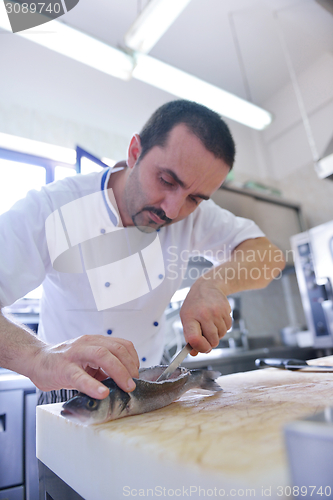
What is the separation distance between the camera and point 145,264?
129 cm

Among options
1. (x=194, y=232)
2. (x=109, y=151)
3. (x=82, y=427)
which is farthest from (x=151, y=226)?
(x=109, y=151)

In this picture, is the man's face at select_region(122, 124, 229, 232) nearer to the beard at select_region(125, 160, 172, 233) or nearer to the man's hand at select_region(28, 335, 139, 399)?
the beard at select_region(125, 160, 172, 233)

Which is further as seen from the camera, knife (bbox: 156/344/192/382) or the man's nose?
the man's nose

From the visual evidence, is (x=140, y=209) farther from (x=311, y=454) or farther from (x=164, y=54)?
(x=164, y=54)

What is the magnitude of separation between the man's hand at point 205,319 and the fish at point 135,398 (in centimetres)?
9

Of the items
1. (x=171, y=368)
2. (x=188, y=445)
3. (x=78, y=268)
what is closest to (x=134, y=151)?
(x=78, y=268)

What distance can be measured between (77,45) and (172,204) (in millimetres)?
1336

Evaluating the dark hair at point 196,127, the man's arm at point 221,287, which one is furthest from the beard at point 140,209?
the man's arm at point 221,287

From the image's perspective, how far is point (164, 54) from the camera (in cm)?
326

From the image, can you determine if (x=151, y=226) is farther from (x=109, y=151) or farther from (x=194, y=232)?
(x=109, y=151)

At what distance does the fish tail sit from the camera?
0.74m

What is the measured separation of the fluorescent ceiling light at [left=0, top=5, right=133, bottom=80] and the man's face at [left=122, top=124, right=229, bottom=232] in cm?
107

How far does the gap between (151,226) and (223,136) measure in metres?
0.41

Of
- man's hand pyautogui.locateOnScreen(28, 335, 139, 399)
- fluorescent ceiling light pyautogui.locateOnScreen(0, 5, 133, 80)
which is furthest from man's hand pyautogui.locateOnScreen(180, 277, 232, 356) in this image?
fluorescent ceiling light pyautogui.locateOnScreen(0, 5, 133, 80)
